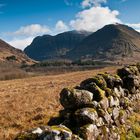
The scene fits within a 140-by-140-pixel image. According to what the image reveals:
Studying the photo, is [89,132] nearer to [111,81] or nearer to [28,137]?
[28,137]

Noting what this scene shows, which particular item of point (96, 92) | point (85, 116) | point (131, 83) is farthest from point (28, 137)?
point (131, 83)

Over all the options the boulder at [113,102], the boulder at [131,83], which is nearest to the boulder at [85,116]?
the boulder at [113,102]

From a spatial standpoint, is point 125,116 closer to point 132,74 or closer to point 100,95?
point 100,95

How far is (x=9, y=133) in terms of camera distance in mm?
15766

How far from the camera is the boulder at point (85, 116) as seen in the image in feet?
43.0

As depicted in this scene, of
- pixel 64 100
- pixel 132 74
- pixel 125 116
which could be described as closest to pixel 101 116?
pixel 64 100

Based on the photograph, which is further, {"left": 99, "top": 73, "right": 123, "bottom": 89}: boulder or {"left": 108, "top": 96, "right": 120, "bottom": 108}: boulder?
{"left": 99, "top": 73, "right": 123, "bottom": 89}: boulder

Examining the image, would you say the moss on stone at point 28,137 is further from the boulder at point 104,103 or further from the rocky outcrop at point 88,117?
the boulder at point 104,103

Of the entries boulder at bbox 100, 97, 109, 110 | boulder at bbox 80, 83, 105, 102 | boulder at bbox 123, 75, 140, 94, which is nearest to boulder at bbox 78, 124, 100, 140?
boulder at bbox 100, 97, 109, 110

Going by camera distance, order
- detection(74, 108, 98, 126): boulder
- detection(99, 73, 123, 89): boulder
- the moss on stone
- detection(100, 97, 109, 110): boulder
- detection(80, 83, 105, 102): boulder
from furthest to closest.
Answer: detection(99, 73, 123, 89): boulder → detection(80, 83, 105, 102): boulder → detection(100, 97, 109, 110): boulder → detection(74, 108, 98, 126): boulder → the moss on stone

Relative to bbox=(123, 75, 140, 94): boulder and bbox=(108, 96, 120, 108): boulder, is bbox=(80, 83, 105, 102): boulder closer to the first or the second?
bbox=(108, 96, 120, 108): boulder

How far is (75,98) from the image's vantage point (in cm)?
1467

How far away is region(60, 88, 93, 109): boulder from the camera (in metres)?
14.7

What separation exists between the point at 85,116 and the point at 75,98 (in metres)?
1.63
